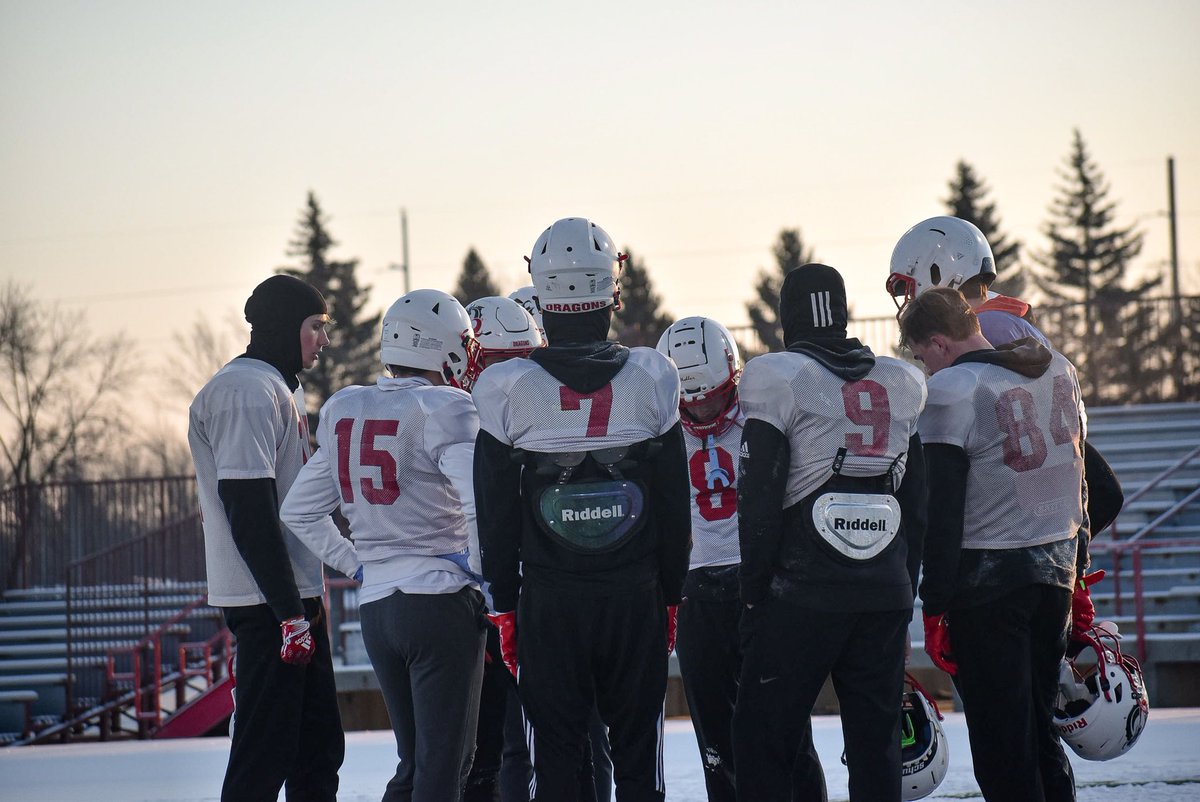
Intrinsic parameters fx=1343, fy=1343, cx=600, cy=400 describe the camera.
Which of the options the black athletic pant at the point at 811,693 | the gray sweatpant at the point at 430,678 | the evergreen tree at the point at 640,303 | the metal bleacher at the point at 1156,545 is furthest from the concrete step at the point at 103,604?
the evergreen tree at the point at 640,303

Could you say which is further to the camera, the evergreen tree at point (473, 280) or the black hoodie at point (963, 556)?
the evergreen tree at point (473, 280)

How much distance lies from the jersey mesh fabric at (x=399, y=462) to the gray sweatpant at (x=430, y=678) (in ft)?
0.66

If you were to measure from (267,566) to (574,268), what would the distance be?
148cm

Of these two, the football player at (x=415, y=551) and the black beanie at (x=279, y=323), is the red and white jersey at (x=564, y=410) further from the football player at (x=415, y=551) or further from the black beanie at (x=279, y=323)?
the black beanie at (x=279, y=323)

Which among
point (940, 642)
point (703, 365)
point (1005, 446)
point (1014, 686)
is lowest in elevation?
point (1014, 686)

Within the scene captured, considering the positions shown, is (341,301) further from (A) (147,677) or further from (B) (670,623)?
(B) (670,623)

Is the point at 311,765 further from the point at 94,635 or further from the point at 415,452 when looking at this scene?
the point at 94,635

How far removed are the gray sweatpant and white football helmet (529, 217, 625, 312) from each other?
1.05 meters

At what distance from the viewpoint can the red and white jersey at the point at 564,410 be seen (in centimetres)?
412

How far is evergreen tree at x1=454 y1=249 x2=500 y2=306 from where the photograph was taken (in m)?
51.1

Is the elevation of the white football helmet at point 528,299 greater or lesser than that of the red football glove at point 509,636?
greater

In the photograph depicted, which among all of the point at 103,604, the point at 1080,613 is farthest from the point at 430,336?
the point at 103,604

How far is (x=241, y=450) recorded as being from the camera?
4676 millimetres

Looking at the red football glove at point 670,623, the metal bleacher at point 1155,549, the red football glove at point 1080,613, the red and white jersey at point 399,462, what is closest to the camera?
the red football glove at point 670,623
